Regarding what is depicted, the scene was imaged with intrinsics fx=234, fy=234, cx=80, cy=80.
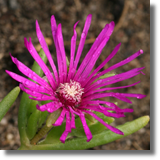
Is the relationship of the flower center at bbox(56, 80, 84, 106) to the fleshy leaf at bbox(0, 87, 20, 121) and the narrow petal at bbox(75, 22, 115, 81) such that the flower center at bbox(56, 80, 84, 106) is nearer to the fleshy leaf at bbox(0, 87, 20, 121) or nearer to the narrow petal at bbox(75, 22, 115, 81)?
the narrow petal at bbox(75, 22, 115, 81)

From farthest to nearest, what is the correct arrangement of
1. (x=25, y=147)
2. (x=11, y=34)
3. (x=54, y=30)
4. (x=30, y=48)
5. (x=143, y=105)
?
(x=143, y=105) → (x=11, y=34) → (x=25, y=147) → (x=54, y=30) → (x=30, y=48)

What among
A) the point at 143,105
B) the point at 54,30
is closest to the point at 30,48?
the point at 54,30

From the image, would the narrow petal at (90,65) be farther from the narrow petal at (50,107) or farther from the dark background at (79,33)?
the dark background at (79,33)

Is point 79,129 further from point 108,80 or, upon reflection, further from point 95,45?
point 95,45

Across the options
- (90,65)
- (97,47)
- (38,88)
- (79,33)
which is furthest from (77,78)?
(79,33)

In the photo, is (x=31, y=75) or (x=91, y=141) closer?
(x=31, y=75)

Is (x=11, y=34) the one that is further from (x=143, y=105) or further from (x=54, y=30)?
(x=143, y=105)
